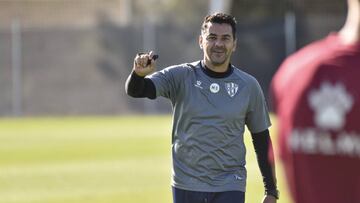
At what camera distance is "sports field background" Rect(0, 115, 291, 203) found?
568 inches

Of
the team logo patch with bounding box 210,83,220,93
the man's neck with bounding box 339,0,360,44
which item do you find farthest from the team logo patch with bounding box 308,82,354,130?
the team logo patch with bounding box 210,83,220,93

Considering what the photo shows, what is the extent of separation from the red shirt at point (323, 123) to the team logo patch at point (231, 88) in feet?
11.4

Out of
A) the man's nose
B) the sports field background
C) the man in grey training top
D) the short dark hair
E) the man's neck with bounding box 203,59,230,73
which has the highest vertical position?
the short dark hair

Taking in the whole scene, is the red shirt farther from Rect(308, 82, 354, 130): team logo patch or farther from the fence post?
the fence post

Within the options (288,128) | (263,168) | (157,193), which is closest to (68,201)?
(157,193)

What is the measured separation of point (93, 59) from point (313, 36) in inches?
269

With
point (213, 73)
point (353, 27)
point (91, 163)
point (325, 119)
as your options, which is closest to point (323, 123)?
point (325, 119)

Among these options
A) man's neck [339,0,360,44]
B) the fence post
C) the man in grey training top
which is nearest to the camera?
man's neck [339,0,360,44]

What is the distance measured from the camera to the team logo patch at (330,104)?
143 inches

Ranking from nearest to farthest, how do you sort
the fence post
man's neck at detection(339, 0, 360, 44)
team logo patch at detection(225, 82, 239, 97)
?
1. man's neck at detection(339, 0, 360, 44)
2. team logo patch at detection(225, 82, 239, 97)
3. the fence post

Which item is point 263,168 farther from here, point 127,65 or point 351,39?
point 127,65

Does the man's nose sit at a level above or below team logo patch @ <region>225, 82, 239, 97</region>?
above

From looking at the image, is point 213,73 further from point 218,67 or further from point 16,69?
point 16,69

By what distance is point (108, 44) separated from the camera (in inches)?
1330
